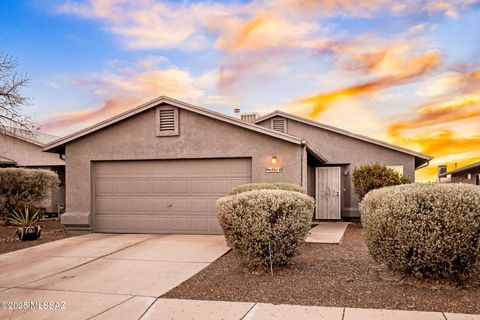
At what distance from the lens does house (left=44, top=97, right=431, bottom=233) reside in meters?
11.5

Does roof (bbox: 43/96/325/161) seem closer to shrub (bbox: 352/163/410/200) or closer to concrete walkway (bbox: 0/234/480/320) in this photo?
shrub (bbox: 352/163/410/200)

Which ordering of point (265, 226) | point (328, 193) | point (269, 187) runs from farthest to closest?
point (328, 193) → point (269, 187) → point (265, 226)

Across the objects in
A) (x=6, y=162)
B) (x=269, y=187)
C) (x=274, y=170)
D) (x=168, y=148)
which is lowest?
(x=269, y=187)

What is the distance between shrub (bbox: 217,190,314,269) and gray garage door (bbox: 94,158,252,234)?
4.75m

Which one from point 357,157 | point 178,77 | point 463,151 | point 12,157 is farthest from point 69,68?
point 463,151

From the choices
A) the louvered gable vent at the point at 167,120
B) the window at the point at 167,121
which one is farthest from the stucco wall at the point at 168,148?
the louvered gable vent at the point at 167,120

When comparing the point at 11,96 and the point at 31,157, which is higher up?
the point at 11,96

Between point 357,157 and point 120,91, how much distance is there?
1015 cm

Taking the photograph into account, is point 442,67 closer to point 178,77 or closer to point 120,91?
point 178,77

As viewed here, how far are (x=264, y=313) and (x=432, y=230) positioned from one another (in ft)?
8.57

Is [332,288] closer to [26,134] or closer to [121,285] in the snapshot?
[121,285]

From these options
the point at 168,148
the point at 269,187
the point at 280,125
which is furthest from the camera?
the point at 280,125

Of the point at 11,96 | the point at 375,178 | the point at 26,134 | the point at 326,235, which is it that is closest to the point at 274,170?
the point at 326,235

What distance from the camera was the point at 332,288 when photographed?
587cm
